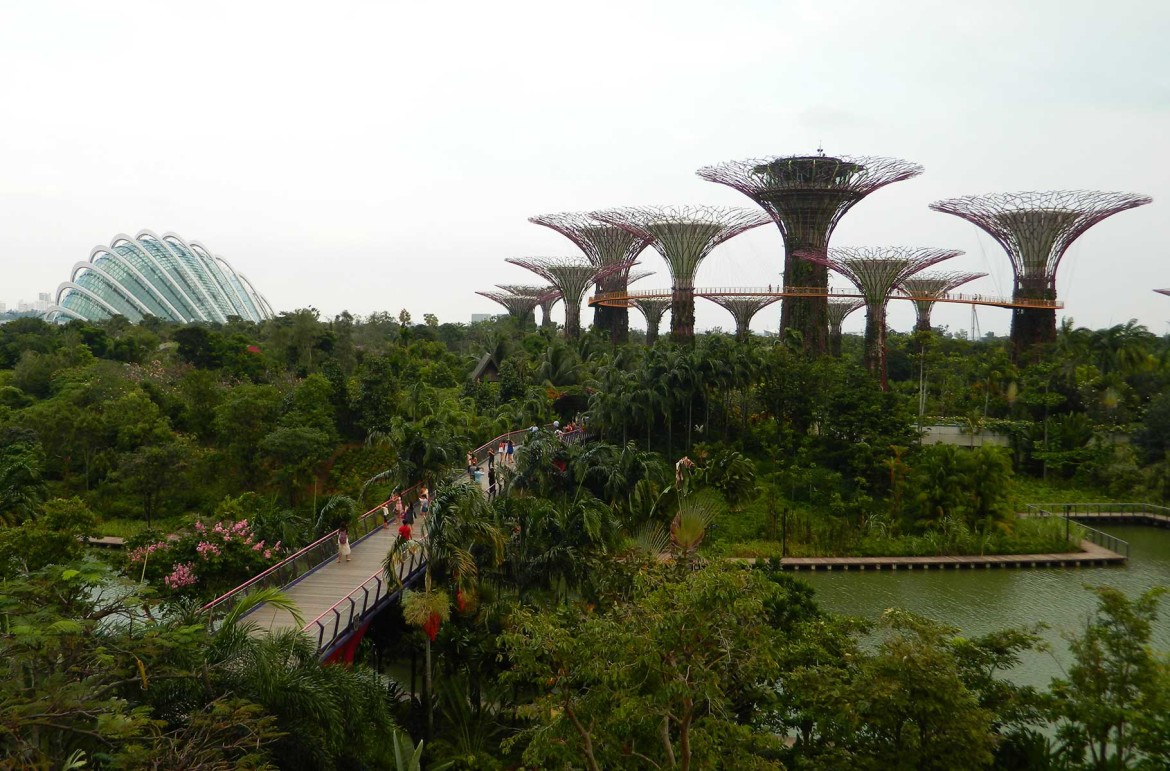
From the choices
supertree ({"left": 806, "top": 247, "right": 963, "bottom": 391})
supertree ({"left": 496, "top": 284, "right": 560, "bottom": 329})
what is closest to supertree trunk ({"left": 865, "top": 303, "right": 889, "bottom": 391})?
supertree ({"left": 806, "top": 247, "right": 963, "bottom": 391})

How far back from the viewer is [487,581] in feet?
49.4

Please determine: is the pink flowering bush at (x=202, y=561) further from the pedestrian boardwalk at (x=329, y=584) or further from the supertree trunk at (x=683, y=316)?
the supertree trunk at (x=683, y=316)

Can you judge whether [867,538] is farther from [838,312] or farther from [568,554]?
[838,312]

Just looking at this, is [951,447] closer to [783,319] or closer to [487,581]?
[487,581]

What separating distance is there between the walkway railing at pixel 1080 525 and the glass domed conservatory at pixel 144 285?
66.2m

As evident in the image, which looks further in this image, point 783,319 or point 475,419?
point 783,319

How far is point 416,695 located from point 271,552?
357cm

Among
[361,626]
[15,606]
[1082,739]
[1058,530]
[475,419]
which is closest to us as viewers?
[15,606]

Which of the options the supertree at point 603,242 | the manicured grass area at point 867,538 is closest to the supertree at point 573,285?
the supertree at point 603,242

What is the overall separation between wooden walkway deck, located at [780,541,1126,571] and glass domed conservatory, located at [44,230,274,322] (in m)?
64.4

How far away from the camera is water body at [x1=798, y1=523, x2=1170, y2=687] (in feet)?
58.4

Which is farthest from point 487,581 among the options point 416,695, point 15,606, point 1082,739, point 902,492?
point 902,492

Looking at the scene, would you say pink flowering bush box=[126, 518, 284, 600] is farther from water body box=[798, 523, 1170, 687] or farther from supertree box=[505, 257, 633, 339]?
supertree box=[505, 257, 633, 339]

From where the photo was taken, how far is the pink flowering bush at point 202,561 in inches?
564
